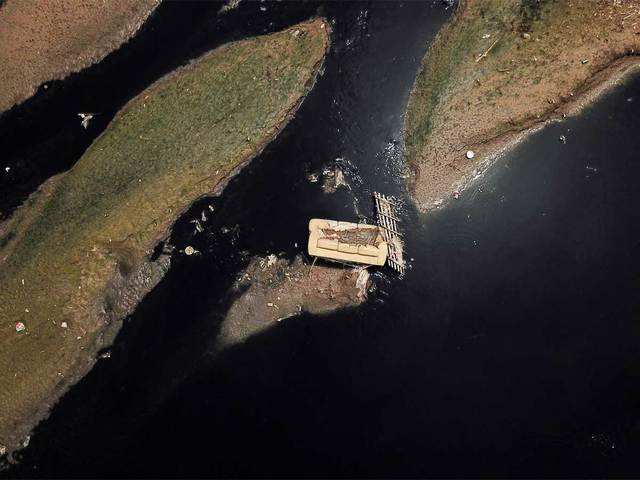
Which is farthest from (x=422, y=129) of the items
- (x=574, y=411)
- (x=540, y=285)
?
(x=574, y=411)

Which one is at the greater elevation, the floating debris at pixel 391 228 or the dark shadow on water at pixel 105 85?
the dark shadow on water at pixel 105 85

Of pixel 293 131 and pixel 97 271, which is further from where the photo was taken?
pixel 293 131

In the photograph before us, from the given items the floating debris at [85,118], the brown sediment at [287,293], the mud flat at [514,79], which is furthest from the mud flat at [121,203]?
the mud flat at [514,79]

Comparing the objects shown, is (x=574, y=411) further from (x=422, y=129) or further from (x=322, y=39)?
(x=322, y=39)

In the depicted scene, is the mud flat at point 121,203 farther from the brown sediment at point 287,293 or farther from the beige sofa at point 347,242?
the beige sofa at point 347,242

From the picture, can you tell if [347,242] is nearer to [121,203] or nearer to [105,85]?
[121,203]
